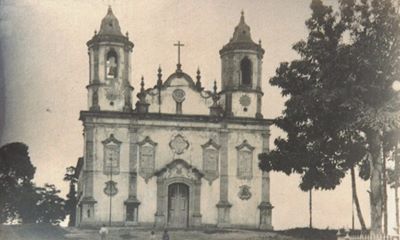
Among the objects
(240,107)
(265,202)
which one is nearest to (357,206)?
(265,202)

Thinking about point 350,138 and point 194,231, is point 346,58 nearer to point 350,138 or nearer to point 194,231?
point 350,138

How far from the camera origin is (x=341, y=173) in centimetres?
3100

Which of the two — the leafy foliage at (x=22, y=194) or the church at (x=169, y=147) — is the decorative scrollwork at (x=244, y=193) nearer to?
the church at (x=169, y=147)

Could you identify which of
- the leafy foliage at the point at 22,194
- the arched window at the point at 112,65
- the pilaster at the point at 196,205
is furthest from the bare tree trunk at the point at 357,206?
the leafy foliage at the point at 22,194

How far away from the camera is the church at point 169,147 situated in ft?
132

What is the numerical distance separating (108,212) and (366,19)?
16527 mm

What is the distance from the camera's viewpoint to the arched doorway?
1615 inches

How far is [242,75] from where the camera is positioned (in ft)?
142

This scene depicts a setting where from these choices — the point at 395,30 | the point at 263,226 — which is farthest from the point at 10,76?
the point at 263,226

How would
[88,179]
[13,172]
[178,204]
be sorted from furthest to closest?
1. [13,172]
2. [178,204]
3. [88,179]

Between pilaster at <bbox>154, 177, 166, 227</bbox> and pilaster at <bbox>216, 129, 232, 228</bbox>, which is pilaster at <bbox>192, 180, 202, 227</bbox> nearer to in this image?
pilaster at <bbox>216, 129, 232, 228</bbox>

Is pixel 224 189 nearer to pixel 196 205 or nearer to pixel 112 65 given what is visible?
pixel 196 205

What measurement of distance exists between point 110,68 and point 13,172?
44.7 ft

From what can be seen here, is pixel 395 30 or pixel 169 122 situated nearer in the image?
pixel 395 30
